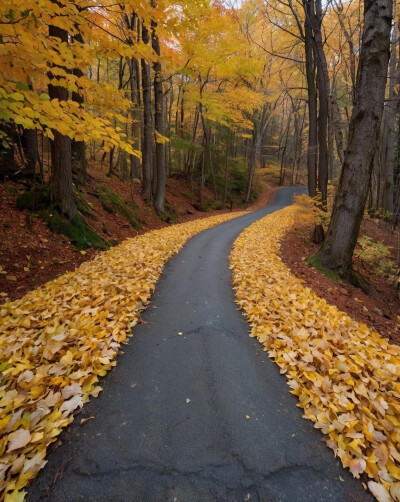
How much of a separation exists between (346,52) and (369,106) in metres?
14.7

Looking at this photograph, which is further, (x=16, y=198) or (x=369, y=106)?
(x=16, y=198)

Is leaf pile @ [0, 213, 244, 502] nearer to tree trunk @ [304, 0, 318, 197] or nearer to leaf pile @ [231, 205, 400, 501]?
leaf pile @ [231, 205, 400, 501]

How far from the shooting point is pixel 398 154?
18156mm

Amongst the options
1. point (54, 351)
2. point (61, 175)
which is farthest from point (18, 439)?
point (61, 175)

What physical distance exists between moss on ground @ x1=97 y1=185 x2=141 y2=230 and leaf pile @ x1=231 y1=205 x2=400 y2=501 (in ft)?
25.7

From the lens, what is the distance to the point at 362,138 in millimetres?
5984

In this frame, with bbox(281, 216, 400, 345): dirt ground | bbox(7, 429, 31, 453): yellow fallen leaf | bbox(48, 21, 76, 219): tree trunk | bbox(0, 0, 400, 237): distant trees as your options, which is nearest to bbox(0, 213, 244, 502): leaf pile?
bbox(7, 429, 31, 453): yellow fallen leaf

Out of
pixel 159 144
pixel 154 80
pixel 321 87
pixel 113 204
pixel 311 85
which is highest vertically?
pixel 154 80

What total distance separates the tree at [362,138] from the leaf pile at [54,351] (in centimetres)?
491

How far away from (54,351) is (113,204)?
947 centimetres

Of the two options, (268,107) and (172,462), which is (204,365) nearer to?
(172,462)

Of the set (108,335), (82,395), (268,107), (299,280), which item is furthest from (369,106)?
(268,107)

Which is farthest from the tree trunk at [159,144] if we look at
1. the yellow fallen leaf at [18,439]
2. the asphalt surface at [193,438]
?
the yellow fallen leaf at [18,439]

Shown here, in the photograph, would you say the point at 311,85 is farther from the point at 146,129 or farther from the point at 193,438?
the point at 193,438
